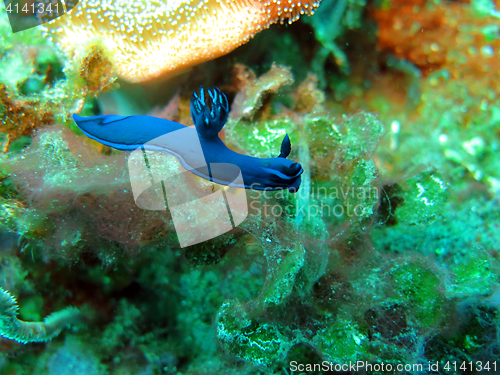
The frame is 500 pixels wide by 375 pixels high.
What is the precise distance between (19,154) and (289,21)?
2847 mm

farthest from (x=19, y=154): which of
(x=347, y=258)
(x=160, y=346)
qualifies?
(x=347, y=258)

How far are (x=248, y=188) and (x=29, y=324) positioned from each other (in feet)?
7.14

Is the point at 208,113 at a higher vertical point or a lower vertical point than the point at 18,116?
lower

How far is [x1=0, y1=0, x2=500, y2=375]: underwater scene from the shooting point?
2.13 meters

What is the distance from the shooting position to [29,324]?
2.19m

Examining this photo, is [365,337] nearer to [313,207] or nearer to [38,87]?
[313,207]

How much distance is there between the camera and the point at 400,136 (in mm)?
3230

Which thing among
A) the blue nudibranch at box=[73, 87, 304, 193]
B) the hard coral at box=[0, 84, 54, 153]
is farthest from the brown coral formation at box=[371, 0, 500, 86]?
the hard coral at box=[0, 84, 54, 153]

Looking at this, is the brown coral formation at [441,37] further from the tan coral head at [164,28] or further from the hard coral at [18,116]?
the hard coral at [18,116]
